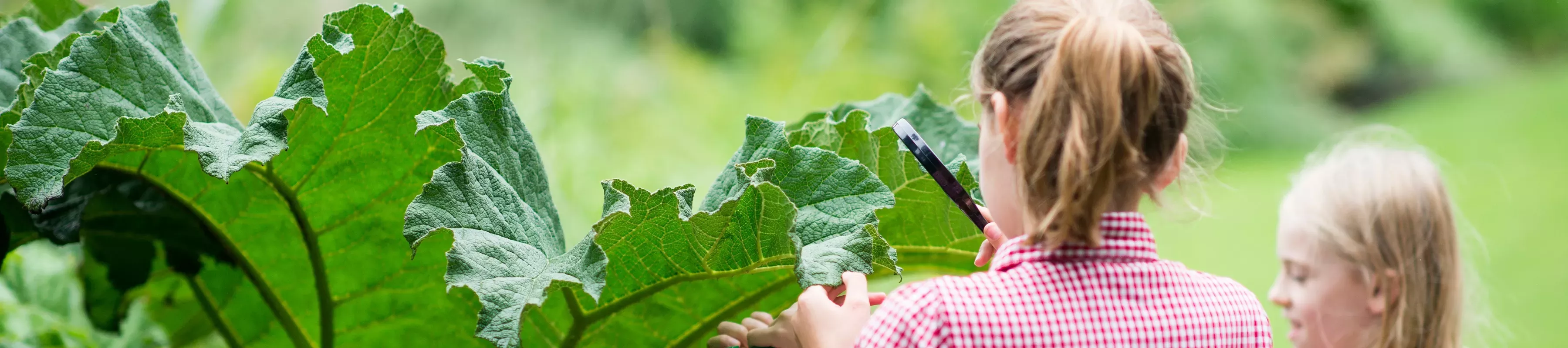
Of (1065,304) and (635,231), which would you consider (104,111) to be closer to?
(635,231)

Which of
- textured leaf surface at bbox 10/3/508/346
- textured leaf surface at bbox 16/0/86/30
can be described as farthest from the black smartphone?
textured leaf surface at bbox 16/0/86/30

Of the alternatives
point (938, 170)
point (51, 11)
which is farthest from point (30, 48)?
point (938, 170)

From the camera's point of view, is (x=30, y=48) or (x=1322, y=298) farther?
(x=1322, y=298)

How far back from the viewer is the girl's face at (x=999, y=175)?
0.66 meters

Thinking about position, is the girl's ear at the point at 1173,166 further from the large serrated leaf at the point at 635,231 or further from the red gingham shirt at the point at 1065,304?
the large serrated leaf at the point at 635,231

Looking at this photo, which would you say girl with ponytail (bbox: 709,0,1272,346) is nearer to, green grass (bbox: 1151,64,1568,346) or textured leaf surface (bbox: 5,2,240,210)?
textured leaf surface (bbox: 5,2,240,210)

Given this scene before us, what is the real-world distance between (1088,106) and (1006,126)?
0.06m

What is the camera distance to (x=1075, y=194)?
615mm

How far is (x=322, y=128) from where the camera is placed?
0.86m

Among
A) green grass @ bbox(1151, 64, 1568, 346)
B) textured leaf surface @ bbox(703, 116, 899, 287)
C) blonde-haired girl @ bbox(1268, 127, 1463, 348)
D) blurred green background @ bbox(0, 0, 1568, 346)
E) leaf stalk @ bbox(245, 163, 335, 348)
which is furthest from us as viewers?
green grass @ bbox(1151, 64, 1568, 346)

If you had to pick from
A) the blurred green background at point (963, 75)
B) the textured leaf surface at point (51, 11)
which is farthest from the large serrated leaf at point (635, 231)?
the blurred green background at point (963, 75)

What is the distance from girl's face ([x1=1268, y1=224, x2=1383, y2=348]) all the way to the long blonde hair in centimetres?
72

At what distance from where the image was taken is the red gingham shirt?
2.01ft

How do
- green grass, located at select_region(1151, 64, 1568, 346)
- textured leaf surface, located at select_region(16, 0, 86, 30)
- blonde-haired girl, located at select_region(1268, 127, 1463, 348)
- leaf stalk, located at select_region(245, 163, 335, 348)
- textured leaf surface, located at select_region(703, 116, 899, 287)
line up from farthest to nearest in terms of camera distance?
1. green grass, located at select_region(1151, 64, 1568, 346)
2. blonde-haired girl, located at select_region(1268, 127, 1463, 348)
3. textured leaf surface, located at select_region(16, 0, 86, 30)
4. leaf stalk, located at select_region(245, 163, 335, 348)
5. textured leaf surface, located at select_region(703, 116, 899, 287)
